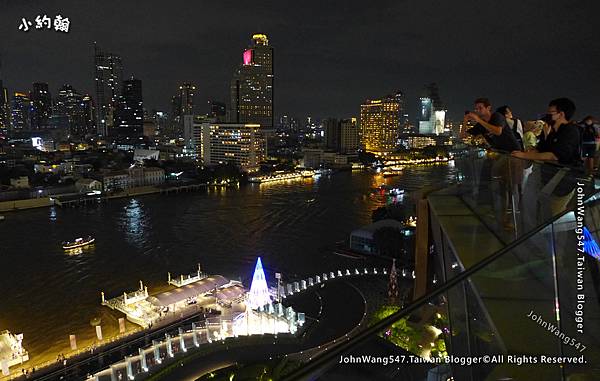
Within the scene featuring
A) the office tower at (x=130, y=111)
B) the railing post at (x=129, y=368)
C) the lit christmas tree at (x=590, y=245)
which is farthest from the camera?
the office tower at (x=130, y=111)

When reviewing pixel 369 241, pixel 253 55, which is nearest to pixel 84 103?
pixel 253 55

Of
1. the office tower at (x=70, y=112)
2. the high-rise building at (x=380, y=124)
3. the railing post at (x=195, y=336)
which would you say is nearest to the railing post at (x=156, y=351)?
the railing post at (x=195, y=336)

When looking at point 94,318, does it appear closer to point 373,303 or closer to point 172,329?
point 172,329

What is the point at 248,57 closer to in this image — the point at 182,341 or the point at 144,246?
the point at 144,246

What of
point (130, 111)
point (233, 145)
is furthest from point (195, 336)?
point (130, 111)

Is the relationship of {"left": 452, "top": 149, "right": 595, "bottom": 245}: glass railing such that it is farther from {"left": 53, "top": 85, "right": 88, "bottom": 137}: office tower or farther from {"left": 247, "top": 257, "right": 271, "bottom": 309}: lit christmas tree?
{"left": 53, "top": 85, "right": 88, "bottom": 137}: office tower

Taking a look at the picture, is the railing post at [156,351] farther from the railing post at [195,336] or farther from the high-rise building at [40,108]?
the high-rise building at [40,108]
